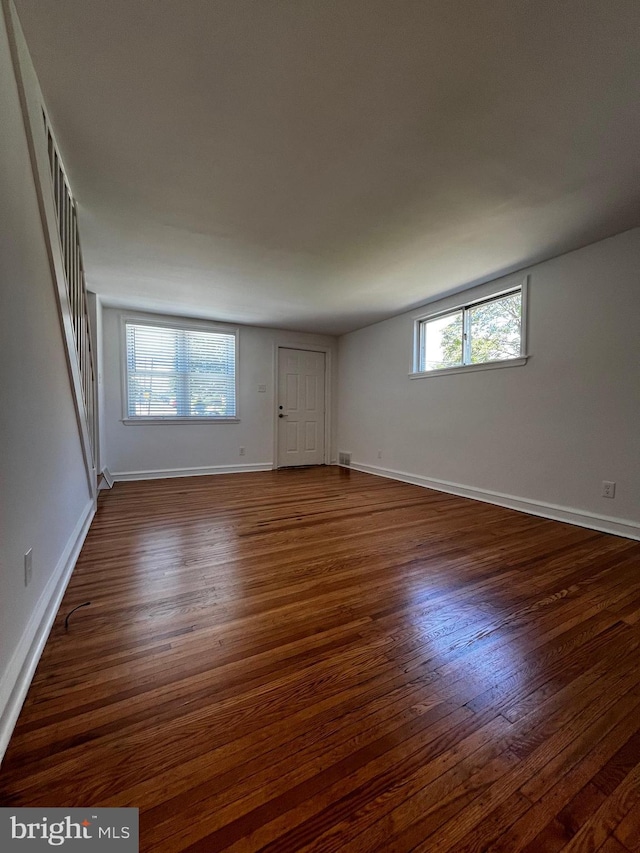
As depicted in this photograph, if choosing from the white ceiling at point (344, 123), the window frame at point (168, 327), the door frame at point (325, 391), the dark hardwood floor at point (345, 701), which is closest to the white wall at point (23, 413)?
the dark hardwood floor at point (345, 701)

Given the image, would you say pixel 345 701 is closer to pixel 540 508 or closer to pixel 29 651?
pixel 29 651

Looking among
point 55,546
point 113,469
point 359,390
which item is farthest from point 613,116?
point 113,469

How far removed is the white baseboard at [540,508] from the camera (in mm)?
2625

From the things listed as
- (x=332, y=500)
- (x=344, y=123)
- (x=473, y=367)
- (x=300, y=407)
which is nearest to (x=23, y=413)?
(x=344, y=123)

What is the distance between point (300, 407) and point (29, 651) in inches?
190

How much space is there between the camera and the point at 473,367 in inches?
146

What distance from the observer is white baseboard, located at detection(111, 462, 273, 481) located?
4.57m

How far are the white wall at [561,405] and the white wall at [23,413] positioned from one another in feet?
11.9

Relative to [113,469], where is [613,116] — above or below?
above

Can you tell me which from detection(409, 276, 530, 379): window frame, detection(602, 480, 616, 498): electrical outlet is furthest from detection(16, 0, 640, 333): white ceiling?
detection(602, 480, 616, 498): electrical outlet

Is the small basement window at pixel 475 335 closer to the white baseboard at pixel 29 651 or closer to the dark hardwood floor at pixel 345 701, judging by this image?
the dark hardwood floor at pixel 345 701

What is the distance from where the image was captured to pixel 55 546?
170 cm

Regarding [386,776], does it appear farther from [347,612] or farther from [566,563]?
[566,563]

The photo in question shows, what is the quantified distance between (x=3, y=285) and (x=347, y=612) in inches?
73.4
